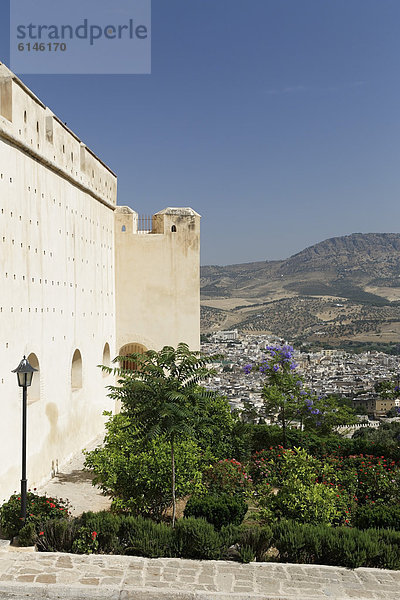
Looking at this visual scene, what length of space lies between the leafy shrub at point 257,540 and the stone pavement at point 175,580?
28 centimetres

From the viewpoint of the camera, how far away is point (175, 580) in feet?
21.2

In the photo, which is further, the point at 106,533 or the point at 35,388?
the point at 35,388

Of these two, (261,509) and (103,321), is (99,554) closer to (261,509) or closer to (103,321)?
(261,509)

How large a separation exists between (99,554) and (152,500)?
1993 mm

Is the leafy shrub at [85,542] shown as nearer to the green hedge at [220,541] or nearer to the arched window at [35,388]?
the green hedge at [220,541]

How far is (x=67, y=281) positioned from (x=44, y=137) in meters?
2.92

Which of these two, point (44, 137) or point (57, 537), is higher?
point (44, 137)

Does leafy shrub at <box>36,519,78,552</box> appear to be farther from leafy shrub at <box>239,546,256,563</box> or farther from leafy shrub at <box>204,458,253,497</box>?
leafy shrub at <box>204,458,253,497</box>

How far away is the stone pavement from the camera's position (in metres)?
6.12

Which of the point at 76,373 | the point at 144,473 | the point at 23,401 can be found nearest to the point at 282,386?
the point at 76,373

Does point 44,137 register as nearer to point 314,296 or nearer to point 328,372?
point 328,372

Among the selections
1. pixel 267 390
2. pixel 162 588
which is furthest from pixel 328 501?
pixel 267 390

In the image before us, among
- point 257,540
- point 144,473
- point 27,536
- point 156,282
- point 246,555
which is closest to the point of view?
point 246,555

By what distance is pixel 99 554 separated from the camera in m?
7.14
